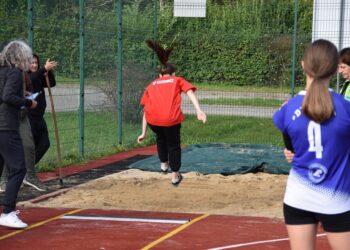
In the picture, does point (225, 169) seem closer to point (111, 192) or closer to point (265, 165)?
point (265, 165)

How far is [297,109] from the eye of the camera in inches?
183

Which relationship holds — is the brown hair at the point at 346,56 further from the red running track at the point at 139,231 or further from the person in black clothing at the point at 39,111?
the person in black clothing at the point at 39,111

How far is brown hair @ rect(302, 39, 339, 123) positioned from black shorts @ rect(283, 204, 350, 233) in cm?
56

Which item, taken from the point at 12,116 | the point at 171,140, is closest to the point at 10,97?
the point at 12,116

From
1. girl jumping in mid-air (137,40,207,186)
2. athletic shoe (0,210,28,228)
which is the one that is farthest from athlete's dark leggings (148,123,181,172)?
athletic shoe (0,210,28,228)

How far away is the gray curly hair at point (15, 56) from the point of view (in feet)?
27.6

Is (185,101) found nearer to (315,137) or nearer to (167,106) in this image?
(167,106)

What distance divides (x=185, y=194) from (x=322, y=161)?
21.0 feet

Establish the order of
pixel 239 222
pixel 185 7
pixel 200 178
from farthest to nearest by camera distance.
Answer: pixel 185 7
pixel 200 178
pixel 239 222

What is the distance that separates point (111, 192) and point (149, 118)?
130 cm

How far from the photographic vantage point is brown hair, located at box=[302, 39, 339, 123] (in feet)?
14.8

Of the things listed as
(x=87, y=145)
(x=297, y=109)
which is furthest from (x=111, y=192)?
(x=297, y=109)

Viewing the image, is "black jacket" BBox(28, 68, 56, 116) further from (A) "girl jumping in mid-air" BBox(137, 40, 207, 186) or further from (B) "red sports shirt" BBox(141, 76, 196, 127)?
(B) "red sports shirt" BBox(141, 76, 196, 127)

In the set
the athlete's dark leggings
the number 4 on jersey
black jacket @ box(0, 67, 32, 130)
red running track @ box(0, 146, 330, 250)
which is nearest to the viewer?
the number 4 on jersey
